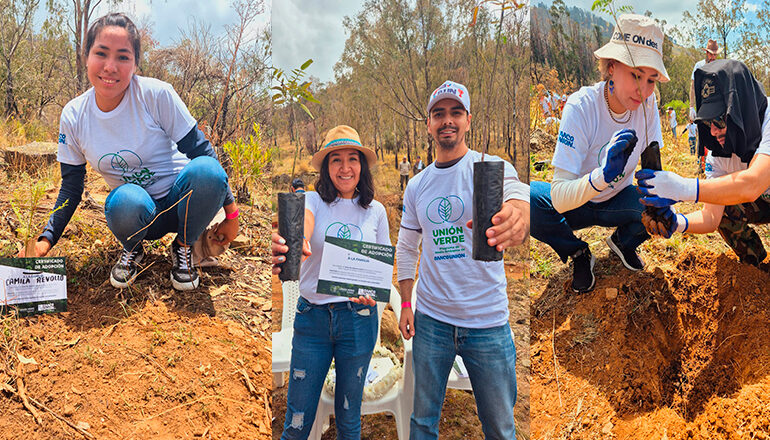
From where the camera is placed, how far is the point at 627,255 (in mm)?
2037

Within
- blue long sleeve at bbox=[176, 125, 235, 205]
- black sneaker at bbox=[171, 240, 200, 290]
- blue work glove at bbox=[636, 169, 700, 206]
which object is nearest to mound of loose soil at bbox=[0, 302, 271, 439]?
black sneaker at bbox=[171, 240, 200, 290]

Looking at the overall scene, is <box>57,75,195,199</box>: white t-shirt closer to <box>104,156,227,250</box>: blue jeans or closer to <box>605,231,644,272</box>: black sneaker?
<box>104,156,227,250</box>: blue jeans

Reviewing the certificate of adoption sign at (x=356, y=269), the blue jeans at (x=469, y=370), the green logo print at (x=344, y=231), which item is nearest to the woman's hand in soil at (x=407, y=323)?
the blue jeans at (x=469, y=370)

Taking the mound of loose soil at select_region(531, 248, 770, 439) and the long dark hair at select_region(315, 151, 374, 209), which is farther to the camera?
the mound of loose soil at select_region(531, 248, 770, 439)

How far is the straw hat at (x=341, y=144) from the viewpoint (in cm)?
125

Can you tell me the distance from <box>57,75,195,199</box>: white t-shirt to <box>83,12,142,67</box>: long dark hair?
17cm

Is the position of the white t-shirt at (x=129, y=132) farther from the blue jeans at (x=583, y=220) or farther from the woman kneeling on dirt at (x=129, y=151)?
the blue jeans at (x=583, y=220)

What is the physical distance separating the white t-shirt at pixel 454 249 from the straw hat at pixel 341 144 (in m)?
0.14

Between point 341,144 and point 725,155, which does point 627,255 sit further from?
point 341,144

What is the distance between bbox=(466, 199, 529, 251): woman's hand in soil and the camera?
1.16 metres

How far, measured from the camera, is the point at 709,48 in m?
2.03

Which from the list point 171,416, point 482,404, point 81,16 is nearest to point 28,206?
point 81,16

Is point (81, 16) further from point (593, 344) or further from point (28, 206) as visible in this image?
point (593, 344)

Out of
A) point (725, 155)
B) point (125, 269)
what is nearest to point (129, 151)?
point (125, 269)
